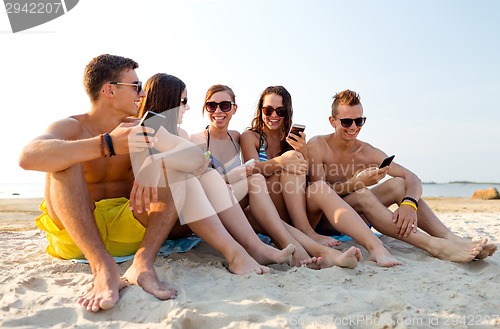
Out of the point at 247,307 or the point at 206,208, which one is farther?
the point at 206,208

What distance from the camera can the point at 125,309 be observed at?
2.56 m

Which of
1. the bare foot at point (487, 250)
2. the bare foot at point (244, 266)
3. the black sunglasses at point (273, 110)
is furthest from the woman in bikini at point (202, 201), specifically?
the bare foot at point (487, 250)

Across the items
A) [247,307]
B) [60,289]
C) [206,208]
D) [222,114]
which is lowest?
[247,307]

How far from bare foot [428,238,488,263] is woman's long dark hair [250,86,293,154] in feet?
5.73

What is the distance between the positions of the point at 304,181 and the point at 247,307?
174 cm

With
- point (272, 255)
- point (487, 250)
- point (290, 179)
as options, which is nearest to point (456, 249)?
point (487, 250)

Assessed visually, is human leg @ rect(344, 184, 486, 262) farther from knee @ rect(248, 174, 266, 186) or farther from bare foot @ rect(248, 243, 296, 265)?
bare foot @ rect(248, 243, 296, 265)

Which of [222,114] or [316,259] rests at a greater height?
[222,114]

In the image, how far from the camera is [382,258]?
3.60 metres

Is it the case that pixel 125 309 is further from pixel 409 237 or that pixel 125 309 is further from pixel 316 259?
pixel 409 237

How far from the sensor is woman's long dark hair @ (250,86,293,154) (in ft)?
15.8

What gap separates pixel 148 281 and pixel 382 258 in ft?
6.12

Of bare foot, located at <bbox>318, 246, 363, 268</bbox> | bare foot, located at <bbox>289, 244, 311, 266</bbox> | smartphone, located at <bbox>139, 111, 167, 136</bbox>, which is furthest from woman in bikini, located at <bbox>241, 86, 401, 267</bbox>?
smartphone, located at <bbox>139, 111, 167, 136</bbox>

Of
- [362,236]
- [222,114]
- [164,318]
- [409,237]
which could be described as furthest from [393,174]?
[164,318]
